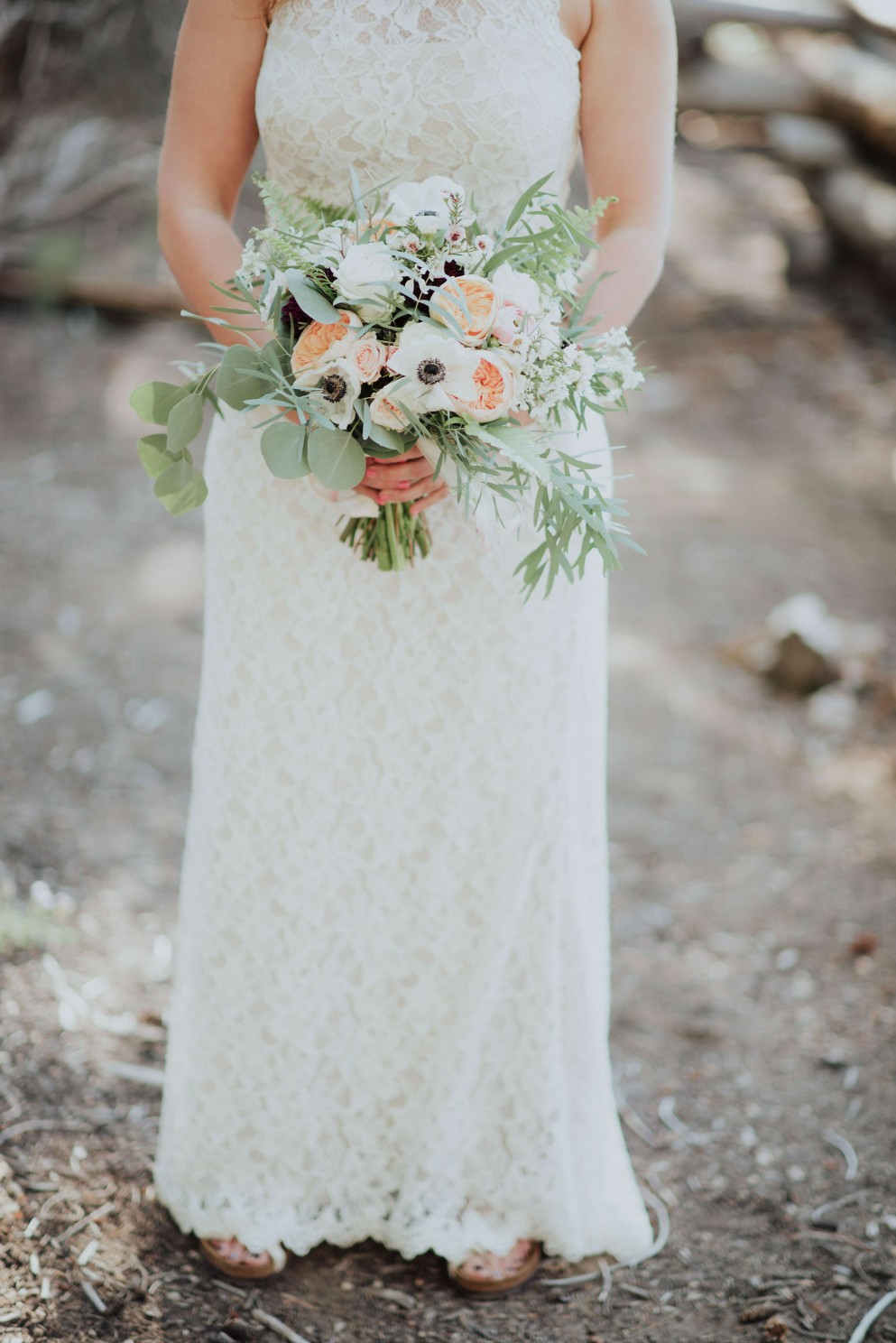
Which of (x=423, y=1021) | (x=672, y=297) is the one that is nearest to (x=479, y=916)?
(x=423, y=1021)

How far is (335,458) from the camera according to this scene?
164 centimetres

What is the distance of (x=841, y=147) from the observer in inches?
334

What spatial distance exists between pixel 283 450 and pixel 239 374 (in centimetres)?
14

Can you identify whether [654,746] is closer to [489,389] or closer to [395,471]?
[395,471]

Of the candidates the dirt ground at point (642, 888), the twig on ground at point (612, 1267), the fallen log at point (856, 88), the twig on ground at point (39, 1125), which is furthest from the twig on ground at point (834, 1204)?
the fallen log at point (856, 88)

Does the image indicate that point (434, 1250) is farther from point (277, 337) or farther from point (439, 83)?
point (439, 83)

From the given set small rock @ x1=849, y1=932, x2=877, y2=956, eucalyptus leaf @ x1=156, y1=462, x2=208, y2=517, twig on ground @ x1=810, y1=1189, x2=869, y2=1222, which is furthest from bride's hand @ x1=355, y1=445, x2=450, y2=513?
small rock @ x1=849, y1=932, x2=877, y2=956

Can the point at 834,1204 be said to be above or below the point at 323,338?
below

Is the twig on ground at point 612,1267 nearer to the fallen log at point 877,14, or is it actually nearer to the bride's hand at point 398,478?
the bride's hand at point 398,478

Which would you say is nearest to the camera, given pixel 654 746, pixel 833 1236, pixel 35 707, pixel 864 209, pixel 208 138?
pixel 208 138

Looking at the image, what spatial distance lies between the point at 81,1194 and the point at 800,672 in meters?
3.23

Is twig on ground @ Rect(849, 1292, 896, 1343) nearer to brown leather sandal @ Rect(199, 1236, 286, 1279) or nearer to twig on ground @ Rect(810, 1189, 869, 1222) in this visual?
twig on ground @ Rect(810, 1189, 869, 1222)

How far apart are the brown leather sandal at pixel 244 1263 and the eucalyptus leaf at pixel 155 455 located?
1.45m

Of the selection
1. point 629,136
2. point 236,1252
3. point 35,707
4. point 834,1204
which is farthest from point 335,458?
point 35,707
